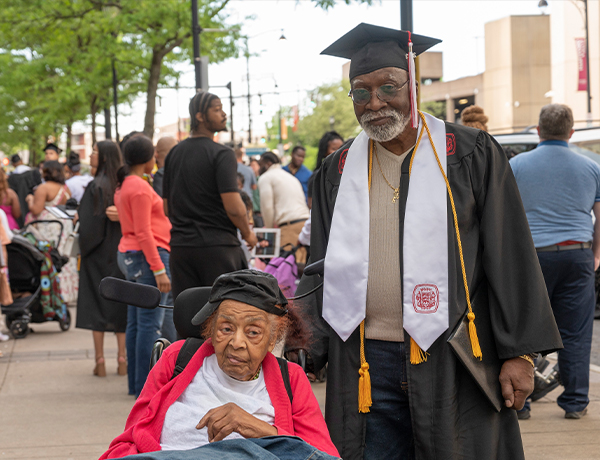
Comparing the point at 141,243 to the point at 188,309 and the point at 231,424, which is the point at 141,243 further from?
the point at 231,424

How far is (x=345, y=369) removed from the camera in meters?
3.00

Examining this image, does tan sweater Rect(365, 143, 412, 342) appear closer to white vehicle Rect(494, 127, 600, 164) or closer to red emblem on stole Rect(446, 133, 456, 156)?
red emblem on stole Rect(446, 133, 456, 156)

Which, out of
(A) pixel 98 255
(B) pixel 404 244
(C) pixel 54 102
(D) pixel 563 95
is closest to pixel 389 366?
(B) pixel 404 244

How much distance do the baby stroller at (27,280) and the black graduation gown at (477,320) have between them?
23.3ft

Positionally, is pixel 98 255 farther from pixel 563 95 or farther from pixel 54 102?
pixel 563 95

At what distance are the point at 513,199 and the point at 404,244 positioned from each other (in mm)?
433

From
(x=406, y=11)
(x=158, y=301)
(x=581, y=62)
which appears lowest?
(x=158, y=301)

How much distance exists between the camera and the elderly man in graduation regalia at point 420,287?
2.82m

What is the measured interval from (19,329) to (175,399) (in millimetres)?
7200

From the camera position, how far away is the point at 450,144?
296 cm

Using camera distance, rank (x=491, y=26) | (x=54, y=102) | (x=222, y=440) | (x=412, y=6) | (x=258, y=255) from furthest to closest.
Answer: (x=491, y=26) < (x=54, y=102) < (x=258, y=255) < (x=412, y=6) < (x=222, y=440)

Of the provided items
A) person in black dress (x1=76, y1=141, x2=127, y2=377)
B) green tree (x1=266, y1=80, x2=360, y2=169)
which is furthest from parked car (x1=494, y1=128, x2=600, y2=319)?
green tree (x1=266, y1=80, x2=360, y2=169)

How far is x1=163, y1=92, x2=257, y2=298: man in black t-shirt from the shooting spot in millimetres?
5523

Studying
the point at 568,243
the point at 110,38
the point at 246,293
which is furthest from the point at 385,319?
the point at 110,38
